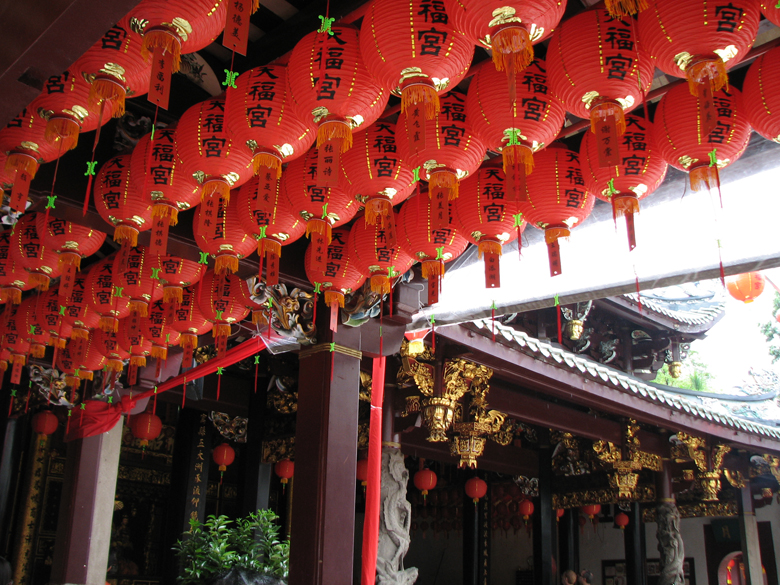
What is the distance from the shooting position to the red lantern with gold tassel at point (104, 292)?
206 inches

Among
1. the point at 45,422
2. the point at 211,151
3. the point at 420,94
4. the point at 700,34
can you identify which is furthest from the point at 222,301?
the point at 45,422

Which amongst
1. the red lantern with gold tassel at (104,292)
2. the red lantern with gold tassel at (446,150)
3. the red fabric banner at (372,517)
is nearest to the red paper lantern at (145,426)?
the red lantern with gold tassel at (104,292)

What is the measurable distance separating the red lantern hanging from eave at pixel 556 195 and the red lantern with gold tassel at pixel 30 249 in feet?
10.7

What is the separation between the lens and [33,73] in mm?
2275

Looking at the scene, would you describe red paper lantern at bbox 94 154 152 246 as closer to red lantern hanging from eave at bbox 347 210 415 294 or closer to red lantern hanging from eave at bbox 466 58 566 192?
red lantern hanging from eave at bbox 347 210 415 294

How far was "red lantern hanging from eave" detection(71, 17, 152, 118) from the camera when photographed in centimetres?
277

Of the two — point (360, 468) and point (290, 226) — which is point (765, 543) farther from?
point (290, 226)

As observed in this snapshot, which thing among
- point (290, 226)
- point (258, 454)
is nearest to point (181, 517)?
point (258, 454)

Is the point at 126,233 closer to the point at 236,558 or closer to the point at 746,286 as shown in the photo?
the point at 236,558

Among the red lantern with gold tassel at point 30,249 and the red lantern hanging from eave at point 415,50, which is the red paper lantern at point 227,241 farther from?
the red lantern hanging from eave at point 415,50

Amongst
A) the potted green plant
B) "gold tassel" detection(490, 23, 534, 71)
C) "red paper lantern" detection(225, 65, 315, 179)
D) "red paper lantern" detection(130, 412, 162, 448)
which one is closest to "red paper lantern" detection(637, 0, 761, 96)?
"gold tassel" detection(490, 23, 534, 71)

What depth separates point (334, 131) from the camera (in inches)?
110

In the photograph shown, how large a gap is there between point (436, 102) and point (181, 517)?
826cm

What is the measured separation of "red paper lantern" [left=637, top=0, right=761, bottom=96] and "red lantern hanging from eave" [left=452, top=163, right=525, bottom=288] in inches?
46.1
